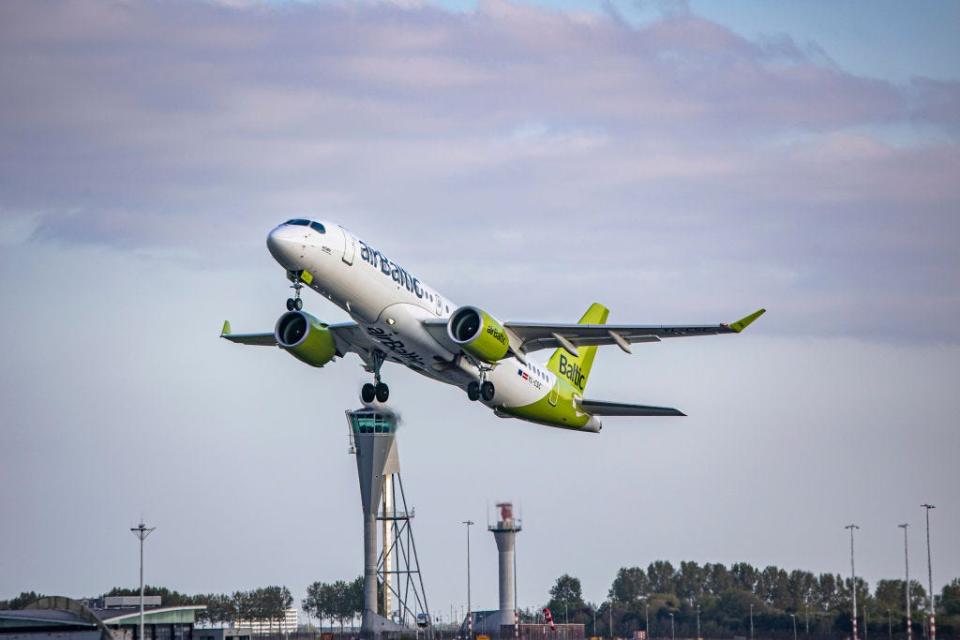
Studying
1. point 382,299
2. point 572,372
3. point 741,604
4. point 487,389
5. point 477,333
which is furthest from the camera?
point 741,604

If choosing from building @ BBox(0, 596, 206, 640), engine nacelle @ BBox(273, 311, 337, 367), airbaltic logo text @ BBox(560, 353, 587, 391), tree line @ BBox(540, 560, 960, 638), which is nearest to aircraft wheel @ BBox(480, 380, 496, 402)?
engine nacelle @ BBox(273, 311, 337, 367)

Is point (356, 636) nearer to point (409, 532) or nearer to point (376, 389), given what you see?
point (409, 532)

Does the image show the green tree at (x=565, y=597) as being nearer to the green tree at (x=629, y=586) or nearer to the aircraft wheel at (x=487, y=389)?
the green tree at (x=629, y=586)

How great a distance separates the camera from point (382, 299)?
59469 mm

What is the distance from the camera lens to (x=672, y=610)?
4562 inches

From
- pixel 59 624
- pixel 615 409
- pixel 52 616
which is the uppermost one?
pixel 615 409

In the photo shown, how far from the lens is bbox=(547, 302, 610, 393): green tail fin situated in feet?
244

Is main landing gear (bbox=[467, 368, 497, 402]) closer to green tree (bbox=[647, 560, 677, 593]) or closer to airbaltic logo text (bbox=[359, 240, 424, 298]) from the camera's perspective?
airbaltic logo text (bbox=[359, 240, 424, 298])

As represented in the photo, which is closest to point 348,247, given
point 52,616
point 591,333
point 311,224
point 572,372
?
point 311,224

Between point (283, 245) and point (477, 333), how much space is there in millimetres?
9616

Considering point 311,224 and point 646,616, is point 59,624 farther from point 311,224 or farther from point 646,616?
point 646,616

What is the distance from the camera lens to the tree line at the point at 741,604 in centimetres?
8900

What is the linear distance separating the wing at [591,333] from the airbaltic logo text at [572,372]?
316 inches

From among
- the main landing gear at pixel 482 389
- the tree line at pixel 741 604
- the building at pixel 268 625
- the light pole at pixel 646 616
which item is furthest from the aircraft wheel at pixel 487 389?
the building at pixel 268 625
